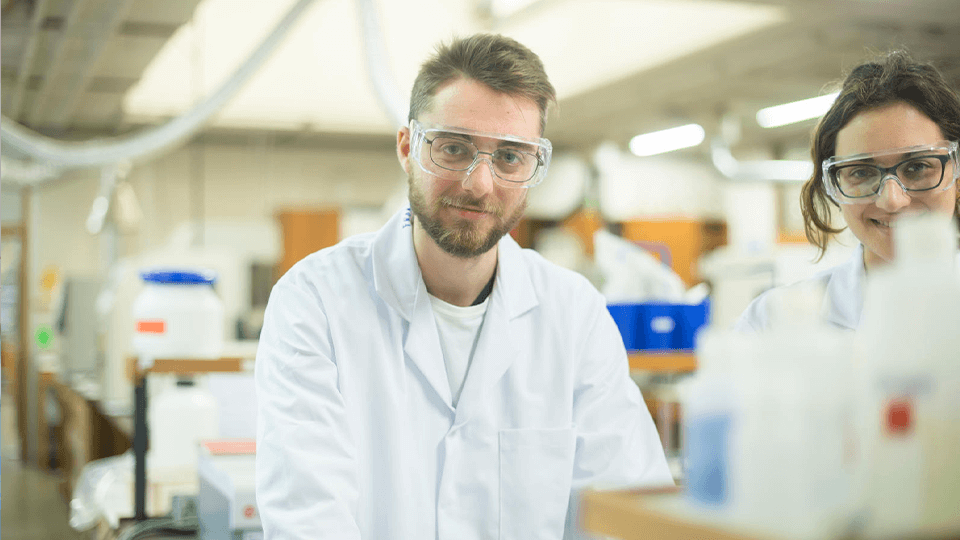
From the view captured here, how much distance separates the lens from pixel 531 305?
5.86ft

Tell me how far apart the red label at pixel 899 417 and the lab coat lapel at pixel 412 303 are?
1.10 m

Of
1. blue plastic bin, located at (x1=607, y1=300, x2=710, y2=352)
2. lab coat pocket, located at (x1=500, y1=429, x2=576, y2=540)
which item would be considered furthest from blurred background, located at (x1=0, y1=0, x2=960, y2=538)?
lab coat pocket, located at (x1=500, y1=429, x2=576, y2=540)

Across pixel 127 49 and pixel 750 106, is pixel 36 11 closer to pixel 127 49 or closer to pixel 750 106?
pixel 127 49

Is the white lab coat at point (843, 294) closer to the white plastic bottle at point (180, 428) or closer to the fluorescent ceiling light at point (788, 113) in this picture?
the white plastic bottle at point (180, 428)

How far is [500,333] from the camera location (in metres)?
1.72

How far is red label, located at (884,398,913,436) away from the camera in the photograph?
0.61 m

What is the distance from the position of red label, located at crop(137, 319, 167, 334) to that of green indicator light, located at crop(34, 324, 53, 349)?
7709 mm

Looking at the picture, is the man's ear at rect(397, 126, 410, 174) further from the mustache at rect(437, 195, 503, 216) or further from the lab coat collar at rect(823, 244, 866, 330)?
the lab coat collar at rect(823, 244, 866, 330)

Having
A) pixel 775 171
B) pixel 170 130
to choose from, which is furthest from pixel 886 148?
pixel 775 171

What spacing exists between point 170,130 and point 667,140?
273 inches

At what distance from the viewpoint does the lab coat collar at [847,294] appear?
164cm

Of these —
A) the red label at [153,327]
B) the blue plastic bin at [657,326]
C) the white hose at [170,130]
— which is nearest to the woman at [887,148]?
the blue plastic bin at [657,326]

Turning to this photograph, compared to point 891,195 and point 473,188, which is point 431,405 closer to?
point 473,188

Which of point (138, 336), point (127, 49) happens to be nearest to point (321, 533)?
point (138, 336)
